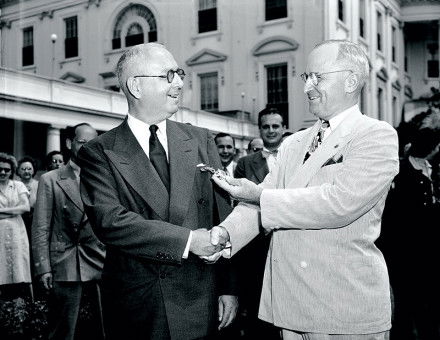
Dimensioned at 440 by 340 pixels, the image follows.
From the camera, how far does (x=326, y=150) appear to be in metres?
2.34

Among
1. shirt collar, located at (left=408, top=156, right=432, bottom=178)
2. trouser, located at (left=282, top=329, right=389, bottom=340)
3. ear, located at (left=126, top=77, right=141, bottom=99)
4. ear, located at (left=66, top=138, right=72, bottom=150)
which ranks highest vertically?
ear, located at (left=126, top=77, right=141, bottom=99)

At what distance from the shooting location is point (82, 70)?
2561 cm

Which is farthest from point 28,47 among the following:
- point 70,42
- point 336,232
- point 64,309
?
point 336,232

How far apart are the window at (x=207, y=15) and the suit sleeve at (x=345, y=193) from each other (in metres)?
20.8

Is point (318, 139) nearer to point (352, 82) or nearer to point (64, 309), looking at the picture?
point (352, 82)

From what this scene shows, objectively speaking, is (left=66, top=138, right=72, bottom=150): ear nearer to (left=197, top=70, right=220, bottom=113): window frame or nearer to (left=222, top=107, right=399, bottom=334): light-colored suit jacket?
(left=222, top=107, right=399, bottom=334): light-colored suit jacket

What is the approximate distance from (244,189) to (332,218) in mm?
411

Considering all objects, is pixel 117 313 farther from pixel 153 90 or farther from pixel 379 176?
pixel 379 176

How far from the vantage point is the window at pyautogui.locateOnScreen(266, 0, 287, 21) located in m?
21.7

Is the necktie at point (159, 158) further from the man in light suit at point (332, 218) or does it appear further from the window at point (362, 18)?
the window at point (362, 18)

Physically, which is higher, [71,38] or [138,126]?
[71,38]

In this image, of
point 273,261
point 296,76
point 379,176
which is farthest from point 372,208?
point 296,76

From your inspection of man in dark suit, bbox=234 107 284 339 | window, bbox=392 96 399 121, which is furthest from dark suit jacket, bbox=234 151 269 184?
window, bbox=392 96 399 121

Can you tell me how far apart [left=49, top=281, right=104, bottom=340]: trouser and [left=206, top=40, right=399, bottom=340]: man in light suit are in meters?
2.53
